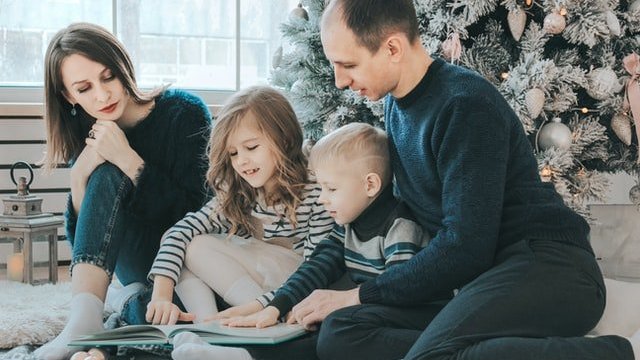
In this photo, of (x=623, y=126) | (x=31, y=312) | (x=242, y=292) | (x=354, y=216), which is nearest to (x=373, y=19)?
(x=354, y=216)

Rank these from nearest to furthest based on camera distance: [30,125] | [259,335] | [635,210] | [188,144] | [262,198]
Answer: [259,335] < [262,198] < [188,144] < [635,210] < [30,125]

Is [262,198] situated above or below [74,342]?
above

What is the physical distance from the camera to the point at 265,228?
1.94m

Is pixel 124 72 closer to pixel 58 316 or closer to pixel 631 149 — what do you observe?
pixel 58 316

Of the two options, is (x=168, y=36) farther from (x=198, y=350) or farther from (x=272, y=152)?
(x=198, y=350)

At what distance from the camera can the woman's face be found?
6.48 ft

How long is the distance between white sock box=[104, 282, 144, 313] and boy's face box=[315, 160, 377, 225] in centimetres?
58

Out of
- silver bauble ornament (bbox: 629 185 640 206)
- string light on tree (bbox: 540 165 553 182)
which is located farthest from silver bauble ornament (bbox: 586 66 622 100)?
silver bauble ornament (bbox: 629 185 640 206)

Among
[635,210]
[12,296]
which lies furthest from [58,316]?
[635,210]

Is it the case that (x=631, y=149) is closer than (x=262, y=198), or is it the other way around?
(x=262, y=198)

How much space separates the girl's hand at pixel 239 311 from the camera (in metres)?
1.73

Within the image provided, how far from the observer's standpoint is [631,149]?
2424mm

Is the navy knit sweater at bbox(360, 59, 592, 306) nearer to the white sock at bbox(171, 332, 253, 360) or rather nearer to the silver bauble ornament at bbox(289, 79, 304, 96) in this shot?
the white sock at bbox(171, 332, 253, 360)

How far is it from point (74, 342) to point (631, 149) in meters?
1.57
